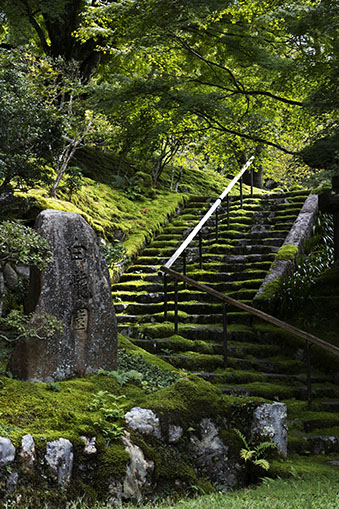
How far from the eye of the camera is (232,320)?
26.7ft

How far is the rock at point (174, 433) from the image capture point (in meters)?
4.30

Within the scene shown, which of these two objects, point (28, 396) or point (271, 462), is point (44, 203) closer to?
point (28, 396)

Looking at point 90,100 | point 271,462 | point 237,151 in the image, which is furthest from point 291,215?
point 271,462

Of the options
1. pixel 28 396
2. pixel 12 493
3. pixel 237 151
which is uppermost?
pixel 237 151

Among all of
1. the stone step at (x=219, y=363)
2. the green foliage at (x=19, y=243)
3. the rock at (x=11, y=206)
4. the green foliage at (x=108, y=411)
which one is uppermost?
the rock at (x=11, y=206)

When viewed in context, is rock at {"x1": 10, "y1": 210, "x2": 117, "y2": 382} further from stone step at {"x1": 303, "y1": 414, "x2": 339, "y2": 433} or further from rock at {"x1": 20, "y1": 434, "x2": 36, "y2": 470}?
stone step at {"x1": 303, "y1": 414, "x2": 339, "y2": 433}


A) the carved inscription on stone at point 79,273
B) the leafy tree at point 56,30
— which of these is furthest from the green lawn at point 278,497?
the leafy tree at point 56,30

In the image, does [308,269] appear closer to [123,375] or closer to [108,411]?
[123,375]

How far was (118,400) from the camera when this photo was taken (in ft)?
14.6

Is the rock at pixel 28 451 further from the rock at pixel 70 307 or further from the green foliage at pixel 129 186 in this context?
the green foliage at pixel 129 186

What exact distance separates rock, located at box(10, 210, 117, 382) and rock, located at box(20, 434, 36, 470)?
105 centimetres

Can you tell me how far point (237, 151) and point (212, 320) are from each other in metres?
3.59

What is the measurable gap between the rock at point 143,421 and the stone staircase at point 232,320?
1727 mm

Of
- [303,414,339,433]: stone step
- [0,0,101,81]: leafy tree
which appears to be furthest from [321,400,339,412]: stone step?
[0,0,101,81]: leafy tree
